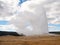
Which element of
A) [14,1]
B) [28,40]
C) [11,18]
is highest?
[14,1]

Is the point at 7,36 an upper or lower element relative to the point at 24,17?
lower

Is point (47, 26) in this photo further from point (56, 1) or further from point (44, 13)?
point (56, 1)

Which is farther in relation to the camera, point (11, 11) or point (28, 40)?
point (11, 11)

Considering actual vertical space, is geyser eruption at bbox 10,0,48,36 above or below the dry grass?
above

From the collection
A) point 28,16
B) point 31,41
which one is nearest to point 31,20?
point 28,16

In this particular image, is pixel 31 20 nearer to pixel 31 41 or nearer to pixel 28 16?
pixel 28 16

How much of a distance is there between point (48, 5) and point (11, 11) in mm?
252

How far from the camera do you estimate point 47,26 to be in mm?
804

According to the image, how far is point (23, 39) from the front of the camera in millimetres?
738

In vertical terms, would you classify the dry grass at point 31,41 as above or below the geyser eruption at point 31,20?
below

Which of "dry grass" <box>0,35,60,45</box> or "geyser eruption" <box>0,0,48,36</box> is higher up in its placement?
"geyser eruption" <box>0,0,48,36</box>

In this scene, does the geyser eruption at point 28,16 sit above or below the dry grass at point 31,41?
above

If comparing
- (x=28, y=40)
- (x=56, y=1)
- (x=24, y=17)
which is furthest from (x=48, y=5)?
(x=28, y=40)

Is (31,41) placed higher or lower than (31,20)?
lower
